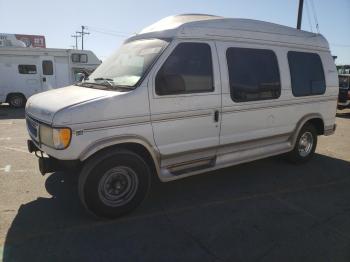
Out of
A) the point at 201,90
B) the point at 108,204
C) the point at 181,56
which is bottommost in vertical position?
the point at 108,204

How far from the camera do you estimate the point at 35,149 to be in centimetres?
459

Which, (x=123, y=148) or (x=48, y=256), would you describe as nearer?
(x=48, y=256)

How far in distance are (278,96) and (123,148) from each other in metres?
2.81

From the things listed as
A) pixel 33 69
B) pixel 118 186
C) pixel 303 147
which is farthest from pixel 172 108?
pixel 33 69

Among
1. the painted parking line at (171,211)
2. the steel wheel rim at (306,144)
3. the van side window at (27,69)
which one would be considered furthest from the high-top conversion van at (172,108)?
the van side window at (27,69)

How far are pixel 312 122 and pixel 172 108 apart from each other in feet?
11.5

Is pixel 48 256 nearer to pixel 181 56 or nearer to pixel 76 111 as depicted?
pixel 76 111

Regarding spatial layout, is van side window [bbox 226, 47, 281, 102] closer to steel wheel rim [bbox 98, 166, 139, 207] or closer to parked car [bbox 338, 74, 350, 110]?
steel wheel rim [bbox 98, 166, 139, 207]

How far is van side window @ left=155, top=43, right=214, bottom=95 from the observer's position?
4.18 meters

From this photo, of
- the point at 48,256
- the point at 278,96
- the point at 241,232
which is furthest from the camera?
the point at 278,96

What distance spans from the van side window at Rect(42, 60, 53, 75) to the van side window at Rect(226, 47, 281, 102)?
43.5 ft

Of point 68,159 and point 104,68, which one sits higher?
point 104,68

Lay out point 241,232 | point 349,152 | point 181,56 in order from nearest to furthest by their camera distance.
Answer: point 241,232
point 181,56
point 349,152

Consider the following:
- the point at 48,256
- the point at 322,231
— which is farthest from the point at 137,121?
the point at 322,231
